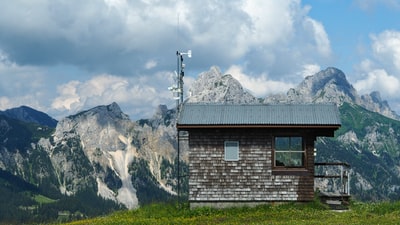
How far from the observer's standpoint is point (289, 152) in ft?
126

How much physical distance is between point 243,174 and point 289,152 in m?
3.63

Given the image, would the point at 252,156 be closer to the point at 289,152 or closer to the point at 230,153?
the point at 230,153

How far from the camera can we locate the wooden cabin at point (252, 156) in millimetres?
37531

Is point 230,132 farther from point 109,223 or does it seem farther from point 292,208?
point 109,223

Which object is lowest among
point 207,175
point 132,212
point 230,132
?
point 132,212

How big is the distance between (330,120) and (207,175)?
9.25m

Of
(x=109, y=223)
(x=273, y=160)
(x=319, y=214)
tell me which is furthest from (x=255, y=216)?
(x=109, y=223)

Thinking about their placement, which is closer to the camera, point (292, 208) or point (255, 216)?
point (255, 216)

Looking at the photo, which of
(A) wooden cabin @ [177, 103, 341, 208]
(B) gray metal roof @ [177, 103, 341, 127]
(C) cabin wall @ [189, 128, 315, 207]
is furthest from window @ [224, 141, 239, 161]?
(B) gray metal roof @ [177, 103, 341, 127]

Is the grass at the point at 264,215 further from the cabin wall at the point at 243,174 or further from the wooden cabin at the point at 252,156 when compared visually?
the wooden cabin at the point at 252,156

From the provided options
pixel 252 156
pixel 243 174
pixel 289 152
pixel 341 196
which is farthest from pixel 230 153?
pixel 341 196

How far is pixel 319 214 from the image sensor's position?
32000 millimetres

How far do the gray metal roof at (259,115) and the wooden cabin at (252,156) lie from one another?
68mm

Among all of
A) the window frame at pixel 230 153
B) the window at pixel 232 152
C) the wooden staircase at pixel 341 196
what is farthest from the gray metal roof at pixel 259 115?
the wooden staircase at pixel 341 196
